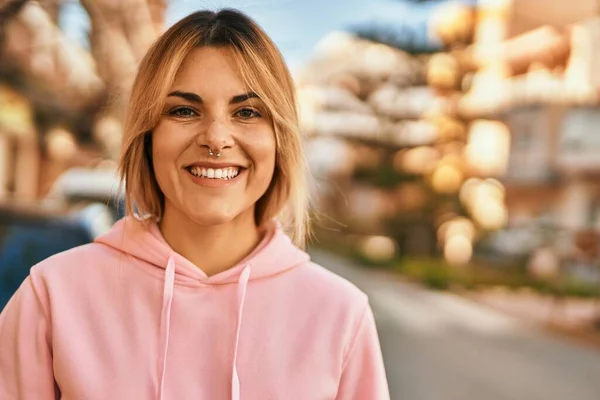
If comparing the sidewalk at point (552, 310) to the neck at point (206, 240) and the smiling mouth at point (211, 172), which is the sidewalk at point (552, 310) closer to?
the neck at point (206, 240)

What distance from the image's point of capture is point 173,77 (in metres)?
1.54

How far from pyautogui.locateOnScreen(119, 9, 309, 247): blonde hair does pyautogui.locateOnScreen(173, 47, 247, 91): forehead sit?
0.01 meters

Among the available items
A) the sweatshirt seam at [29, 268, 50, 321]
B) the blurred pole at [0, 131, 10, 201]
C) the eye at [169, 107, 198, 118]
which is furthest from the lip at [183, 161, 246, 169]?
the blurred pole at [0, 131, 10, 201]

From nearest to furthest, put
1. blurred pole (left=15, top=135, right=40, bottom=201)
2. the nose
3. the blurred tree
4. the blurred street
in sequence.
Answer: the nose, the blurred street, the blurred tree, blurred pole (left=15, top=135, right=40, bottom=201)

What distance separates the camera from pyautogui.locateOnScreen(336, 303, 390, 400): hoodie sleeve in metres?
1.62

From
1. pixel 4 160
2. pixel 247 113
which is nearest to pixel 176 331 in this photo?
pixel 247 113

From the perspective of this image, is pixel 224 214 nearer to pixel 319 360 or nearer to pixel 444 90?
pixel 319 360

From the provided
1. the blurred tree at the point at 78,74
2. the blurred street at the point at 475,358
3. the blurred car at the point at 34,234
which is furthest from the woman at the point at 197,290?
the blurred tree at the point at 78,74

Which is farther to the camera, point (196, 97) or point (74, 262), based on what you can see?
point (74, 262)

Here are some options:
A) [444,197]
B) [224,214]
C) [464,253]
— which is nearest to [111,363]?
[224,214]

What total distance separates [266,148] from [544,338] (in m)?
11.3

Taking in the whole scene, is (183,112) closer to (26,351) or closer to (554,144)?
(26,351)

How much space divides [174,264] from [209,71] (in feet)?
1.38

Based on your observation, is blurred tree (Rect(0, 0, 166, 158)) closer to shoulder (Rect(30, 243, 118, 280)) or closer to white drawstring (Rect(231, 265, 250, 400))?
shoulder (Rect(30, 243, 118, 280))
